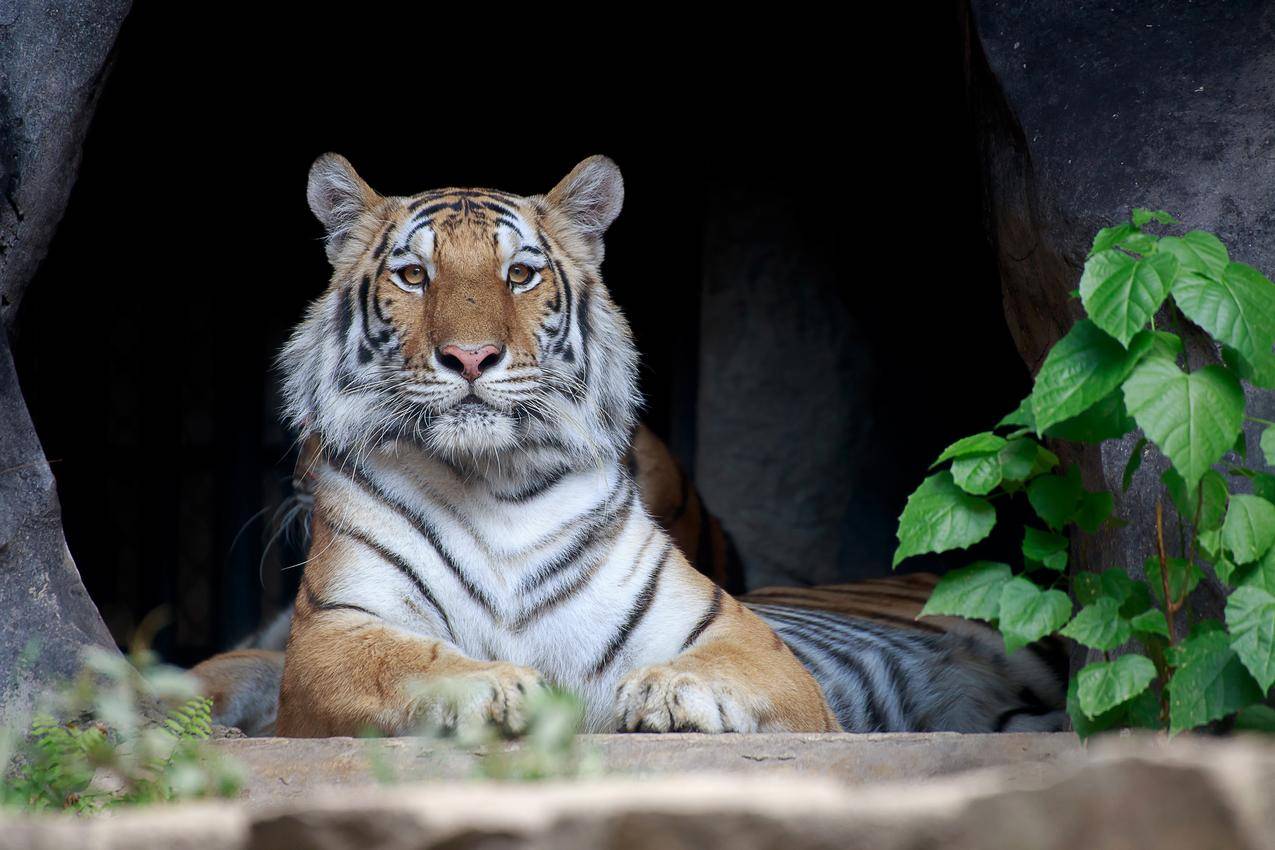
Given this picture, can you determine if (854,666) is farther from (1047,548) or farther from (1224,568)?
(1224,568)

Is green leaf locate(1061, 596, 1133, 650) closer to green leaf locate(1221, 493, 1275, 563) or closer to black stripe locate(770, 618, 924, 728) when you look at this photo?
green leaf locate(1221, 493, 1275, 563)

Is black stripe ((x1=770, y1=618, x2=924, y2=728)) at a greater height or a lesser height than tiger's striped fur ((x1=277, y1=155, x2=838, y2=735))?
lesser

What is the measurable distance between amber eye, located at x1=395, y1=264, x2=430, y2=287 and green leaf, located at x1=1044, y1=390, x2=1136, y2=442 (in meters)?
1.26

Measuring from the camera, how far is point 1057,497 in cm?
195

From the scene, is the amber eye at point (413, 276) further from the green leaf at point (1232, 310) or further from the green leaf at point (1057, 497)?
the green leaf at point (1232, 310)

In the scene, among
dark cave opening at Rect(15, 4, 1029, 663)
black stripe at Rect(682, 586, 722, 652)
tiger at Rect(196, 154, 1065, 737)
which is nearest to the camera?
tiger at Rect(196, 154, 1065, 737)

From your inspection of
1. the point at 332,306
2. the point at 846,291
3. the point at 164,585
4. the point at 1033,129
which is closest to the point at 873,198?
the point at 846,291

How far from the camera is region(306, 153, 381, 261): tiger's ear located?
278 centimetres

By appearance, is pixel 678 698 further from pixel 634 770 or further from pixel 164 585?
pixel 164 585

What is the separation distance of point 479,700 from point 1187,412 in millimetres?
1038

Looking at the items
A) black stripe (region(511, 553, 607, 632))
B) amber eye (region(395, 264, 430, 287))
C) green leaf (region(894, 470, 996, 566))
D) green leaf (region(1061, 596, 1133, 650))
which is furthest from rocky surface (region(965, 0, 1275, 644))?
amber eye (region(395, 264, 430, 287))

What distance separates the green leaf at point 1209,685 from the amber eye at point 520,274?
1.40 metres

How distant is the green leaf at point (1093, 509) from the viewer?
6.40 feet

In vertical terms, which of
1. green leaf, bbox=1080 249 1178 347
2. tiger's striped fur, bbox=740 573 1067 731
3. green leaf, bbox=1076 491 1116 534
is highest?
green leaf, bbox=1080 249 1178 347
